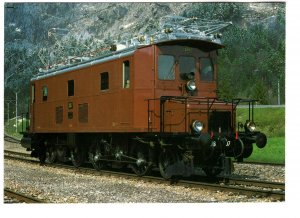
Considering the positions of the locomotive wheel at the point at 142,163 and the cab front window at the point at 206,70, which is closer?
the locomotive wheel at the point at 142,163

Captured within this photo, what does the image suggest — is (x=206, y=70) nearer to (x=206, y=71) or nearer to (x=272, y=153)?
(x=206, y=71)

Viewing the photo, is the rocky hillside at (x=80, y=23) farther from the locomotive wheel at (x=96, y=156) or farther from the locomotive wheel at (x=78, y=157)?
the locomotive wheel at (x=96, y=156)

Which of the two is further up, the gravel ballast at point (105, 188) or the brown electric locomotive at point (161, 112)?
the brown electric locomotive at point (161, 112)

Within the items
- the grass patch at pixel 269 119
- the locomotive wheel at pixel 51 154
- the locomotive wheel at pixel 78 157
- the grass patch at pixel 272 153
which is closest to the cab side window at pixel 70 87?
the locomotive wheel at pixel 78 157

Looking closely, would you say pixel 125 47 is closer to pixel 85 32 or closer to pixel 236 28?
pixel 85 32

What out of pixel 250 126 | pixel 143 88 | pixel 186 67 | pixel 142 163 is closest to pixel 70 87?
pixel 143 88

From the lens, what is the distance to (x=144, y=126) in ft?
52.4

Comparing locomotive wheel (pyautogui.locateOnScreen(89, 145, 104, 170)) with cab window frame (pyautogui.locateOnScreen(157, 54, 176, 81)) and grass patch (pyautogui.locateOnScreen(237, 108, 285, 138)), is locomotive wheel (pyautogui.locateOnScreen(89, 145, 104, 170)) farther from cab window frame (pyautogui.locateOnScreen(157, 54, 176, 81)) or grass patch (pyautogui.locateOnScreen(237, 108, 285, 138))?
grass patch (pyautogui.locateOnScreen(237, 108, 285, 138))

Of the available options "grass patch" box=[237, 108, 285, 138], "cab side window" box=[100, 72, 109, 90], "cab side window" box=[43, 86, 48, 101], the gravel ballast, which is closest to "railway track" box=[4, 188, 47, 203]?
the gravel ballast

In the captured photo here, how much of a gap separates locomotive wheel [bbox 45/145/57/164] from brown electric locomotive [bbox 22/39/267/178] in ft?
10.9

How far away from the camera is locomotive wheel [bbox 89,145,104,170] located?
19000 mm

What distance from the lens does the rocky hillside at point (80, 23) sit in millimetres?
15508

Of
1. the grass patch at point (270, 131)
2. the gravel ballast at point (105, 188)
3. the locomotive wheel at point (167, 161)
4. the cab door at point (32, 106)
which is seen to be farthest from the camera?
the cab door at point (32, 106)

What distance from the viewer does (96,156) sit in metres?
19.1
